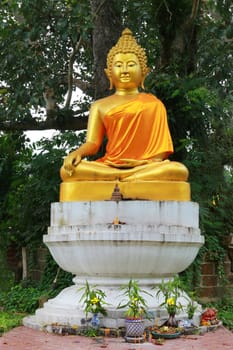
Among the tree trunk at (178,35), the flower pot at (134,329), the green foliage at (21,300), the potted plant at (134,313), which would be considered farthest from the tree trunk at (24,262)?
→ the flower pot at (134,329)

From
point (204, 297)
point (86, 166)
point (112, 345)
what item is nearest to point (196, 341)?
point (112, 345)

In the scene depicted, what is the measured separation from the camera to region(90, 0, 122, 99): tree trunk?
9.84 m

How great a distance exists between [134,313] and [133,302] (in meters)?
0.11

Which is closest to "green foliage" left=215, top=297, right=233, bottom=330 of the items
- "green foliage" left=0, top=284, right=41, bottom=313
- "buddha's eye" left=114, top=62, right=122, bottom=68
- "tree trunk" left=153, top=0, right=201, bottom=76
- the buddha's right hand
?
"green foliage" left=0, top=284, right=41, bottom=313

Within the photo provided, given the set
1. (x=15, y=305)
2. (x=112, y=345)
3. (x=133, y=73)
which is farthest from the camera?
(x=15, y=305)

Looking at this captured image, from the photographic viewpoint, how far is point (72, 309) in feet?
19.9

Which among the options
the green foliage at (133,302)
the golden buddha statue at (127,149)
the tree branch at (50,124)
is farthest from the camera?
the tree branch at (50,124)

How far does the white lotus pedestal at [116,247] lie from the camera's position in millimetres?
5996

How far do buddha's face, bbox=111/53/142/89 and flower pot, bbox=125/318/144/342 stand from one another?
321 cm

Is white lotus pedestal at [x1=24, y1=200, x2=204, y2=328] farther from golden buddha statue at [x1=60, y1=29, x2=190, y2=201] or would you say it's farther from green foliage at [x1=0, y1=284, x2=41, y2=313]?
green foliage at [x1=0, y1=284, x2=41, y2=313]

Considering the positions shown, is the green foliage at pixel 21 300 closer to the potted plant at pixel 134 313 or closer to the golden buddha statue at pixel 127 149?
the golden buddha statue at pixel 127 149

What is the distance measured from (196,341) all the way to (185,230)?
1.34m

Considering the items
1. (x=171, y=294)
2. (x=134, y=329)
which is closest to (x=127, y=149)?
(x=171, y=294)

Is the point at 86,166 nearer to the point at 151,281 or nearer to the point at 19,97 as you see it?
the point at 151,281
